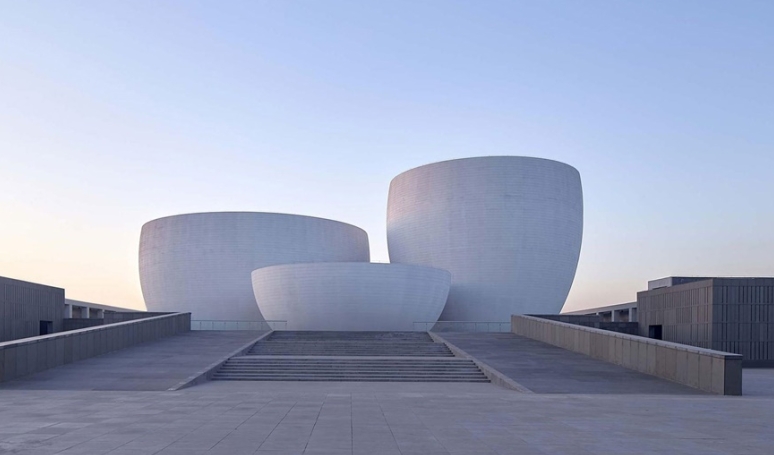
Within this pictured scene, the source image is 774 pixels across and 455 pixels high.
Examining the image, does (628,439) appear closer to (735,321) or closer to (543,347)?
(543,347)

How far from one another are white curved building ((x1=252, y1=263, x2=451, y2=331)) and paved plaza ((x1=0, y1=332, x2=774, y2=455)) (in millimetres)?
16223

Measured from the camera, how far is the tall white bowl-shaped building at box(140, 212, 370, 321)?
4016 cm

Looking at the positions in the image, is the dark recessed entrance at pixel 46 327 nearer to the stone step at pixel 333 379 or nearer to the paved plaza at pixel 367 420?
the paved plaza at pixel 367 420

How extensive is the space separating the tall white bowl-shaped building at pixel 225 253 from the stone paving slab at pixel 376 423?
27.1 metres

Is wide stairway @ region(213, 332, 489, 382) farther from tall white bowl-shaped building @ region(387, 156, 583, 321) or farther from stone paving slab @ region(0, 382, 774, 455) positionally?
tall white bowl-shaped building @ region(387, 156, 583, 321)

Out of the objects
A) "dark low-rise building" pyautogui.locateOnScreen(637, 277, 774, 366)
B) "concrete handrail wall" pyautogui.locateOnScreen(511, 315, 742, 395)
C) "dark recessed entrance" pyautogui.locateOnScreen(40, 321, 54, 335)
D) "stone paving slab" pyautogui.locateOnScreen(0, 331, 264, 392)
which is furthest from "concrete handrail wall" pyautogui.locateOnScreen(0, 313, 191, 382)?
"dark low-rise building" pyautogui.locateOnScreen(637, 277, 774, 366)

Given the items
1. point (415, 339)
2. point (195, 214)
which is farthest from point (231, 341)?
point (195, 214)

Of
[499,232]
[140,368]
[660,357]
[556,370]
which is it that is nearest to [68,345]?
[140,368]

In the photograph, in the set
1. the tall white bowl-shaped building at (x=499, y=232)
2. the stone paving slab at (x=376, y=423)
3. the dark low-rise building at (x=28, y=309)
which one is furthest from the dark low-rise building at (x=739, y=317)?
the dark low-rise building at (x=28, y=309)

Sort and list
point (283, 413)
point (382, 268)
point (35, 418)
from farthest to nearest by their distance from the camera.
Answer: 1. point (382, 268)
2. point (283, 413)
3. point (35, 418)

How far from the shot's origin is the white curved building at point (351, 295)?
31469mm

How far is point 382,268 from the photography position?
3161 cm

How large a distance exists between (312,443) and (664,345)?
34.7 ft

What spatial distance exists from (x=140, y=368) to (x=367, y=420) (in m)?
9.19
